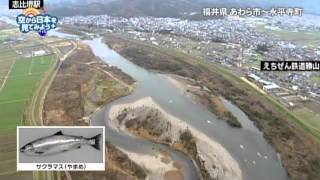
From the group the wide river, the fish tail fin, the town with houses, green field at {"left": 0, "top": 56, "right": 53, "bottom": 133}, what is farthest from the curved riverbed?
green field at {"left": 0, "top": 56, "right": 53, "bottom": 133}

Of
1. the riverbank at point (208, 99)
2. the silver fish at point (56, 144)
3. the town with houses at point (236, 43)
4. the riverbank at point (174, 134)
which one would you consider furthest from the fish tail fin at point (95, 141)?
the town with houses at point (236, 43)

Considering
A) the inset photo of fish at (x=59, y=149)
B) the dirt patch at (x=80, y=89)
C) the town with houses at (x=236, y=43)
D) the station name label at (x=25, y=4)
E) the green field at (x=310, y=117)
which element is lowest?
the inset photo of fish at (x=59, y=149)

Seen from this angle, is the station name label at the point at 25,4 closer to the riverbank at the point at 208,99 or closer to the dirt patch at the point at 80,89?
the dirt patch at the point at 80,89

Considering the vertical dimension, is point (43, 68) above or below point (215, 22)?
below

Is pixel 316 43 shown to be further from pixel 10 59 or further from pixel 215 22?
pixel 10 59

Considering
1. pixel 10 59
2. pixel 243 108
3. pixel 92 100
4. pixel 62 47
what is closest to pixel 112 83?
pixel 92 100

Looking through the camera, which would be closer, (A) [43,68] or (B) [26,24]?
(B) [26,24]
